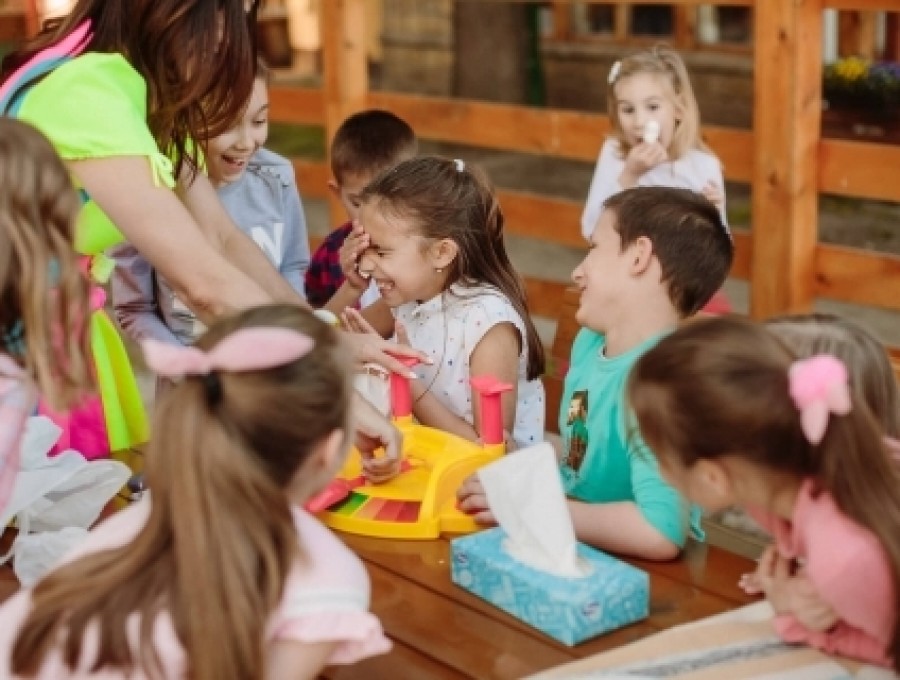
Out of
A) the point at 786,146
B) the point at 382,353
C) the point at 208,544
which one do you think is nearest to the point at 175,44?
the point at 382,353

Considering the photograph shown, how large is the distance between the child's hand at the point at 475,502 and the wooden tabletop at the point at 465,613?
60 millimetres

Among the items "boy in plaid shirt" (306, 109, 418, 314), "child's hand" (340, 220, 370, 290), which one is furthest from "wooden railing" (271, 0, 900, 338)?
"child's hand" (340, 220, 370, 290)

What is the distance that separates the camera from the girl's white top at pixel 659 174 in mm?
4496

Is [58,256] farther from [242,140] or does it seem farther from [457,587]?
[242,140]

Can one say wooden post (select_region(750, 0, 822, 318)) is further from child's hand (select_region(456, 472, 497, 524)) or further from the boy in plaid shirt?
child's hand (select_region(456, 472, 497, 524))

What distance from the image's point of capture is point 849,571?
5.53 ft

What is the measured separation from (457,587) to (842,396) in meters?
0.59

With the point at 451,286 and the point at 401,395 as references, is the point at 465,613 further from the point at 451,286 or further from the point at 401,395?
the point at 451,286

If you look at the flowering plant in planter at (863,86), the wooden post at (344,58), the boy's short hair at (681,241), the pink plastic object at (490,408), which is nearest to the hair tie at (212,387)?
the pink plastic object at (490,408)

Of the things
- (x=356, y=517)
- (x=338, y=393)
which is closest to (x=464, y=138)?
(x=356, y=517)

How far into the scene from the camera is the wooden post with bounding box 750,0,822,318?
4570mm

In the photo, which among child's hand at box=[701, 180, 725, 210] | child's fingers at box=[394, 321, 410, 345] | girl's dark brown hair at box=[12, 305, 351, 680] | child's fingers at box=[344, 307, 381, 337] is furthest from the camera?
child's hand at box=[701, 180, 725, 210]

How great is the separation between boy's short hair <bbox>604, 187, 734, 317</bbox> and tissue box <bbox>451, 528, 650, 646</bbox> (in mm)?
622

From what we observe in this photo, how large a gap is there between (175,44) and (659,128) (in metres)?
2.34
